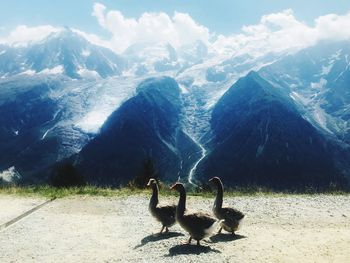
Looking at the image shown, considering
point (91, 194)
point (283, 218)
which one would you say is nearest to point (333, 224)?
point (283, 218)

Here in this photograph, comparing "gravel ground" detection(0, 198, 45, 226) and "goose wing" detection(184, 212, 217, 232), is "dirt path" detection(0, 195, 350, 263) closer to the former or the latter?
"gravel ground" detection(0, 198, 45, 226)

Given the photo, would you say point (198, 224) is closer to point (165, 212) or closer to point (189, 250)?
point (189, 250)

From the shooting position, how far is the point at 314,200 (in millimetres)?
29094

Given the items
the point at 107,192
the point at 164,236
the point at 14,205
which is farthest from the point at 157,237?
the point at 107,192

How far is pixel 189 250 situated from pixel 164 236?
3113mm

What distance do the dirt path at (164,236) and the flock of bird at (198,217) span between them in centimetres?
54

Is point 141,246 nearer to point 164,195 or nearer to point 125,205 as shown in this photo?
point 125,205

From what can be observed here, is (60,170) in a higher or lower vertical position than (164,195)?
lower

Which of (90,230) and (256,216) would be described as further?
(256,216)

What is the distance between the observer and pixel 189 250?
17.9 m

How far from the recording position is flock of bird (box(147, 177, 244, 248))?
714 inches

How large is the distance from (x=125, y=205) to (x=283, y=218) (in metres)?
9.47

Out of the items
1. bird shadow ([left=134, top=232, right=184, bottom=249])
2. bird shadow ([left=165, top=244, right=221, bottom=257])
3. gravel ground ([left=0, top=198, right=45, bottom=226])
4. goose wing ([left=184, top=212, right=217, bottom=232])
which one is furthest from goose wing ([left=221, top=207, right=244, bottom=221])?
gravel ground ([left=0, top=198, right=45, bottom=226])

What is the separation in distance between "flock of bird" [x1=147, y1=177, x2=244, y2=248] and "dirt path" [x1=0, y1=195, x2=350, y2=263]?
0.54 m
